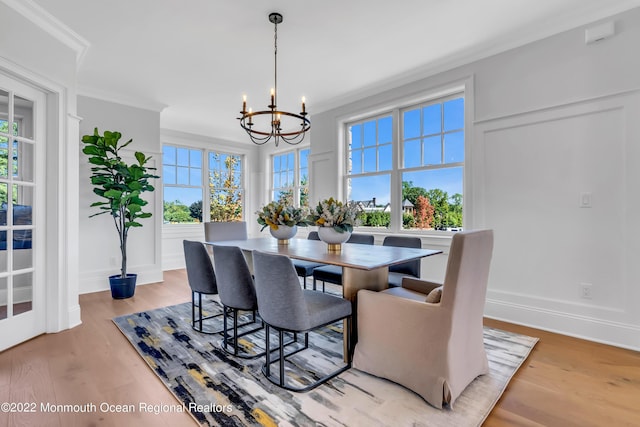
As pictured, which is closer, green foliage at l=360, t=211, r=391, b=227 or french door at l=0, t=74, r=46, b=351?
french door at l=0, t=74, r=46, b=351

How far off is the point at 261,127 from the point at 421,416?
5316 mm

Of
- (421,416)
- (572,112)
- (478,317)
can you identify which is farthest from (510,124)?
(421,416)

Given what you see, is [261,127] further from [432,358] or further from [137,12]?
[432,358]

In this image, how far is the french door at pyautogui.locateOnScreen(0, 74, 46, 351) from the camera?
2482mm

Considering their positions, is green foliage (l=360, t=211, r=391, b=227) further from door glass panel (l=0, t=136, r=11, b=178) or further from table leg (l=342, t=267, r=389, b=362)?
door glass panel (l=0, t=136, r=11, b=178)

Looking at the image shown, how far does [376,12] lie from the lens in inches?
103

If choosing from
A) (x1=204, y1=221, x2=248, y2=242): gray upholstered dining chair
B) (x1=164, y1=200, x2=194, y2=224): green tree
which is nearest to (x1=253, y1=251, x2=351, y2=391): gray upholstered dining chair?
(x1=204, y1=221, x2=248, y2=242): gray upholstered dining chair

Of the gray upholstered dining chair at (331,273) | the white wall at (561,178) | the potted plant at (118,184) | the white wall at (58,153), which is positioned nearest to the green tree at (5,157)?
the white wall at (58,153)

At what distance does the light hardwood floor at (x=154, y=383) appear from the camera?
1627 millimetres

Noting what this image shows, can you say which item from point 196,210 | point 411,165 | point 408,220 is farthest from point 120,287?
point 411,165

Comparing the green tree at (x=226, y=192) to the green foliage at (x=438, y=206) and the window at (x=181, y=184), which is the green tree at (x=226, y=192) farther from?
the green foliage at (x=438, y=206)

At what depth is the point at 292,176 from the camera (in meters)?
6.57

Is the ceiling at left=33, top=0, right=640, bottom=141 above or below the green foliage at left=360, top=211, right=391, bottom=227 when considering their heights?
above

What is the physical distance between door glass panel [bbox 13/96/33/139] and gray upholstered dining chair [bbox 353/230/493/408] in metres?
3.11
